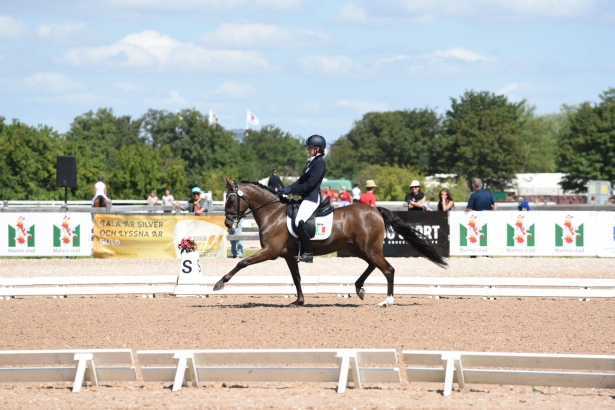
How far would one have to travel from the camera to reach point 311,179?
40.7ft

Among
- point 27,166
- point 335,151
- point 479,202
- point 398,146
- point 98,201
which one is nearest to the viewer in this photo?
point 479,202

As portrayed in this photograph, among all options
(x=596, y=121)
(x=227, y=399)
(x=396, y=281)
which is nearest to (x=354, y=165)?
(x=596, y=121)

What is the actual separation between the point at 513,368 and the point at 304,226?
17.8 feet

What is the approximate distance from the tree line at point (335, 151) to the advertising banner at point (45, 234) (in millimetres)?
25972

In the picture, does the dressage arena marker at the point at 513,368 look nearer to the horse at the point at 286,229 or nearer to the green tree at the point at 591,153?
the horse at the point at 286,229

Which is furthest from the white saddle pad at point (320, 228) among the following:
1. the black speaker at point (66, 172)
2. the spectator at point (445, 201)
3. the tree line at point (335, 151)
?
the tree line at point (335, 151)

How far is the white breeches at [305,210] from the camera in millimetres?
12617

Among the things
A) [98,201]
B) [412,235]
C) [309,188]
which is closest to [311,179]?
[309,188]

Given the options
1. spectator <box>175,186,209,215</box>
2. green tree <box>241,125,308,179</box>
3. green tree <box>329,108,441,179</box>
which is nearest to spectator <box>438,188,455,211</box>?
spectator <box>175,186,209,215</box>

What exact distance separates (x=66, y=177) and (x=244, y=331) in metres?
16.4

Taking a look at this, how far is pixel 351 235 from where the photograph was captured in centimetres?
1295

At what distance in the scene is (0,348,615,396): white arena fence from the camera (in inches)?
286

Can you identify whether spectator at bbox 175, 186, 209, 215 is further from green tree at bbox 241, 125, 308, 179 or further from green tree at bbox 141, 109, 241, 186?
green tree at bbox 241, 125, 308, 179

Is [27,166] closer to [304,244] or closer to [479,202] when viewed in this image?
[479,202]
